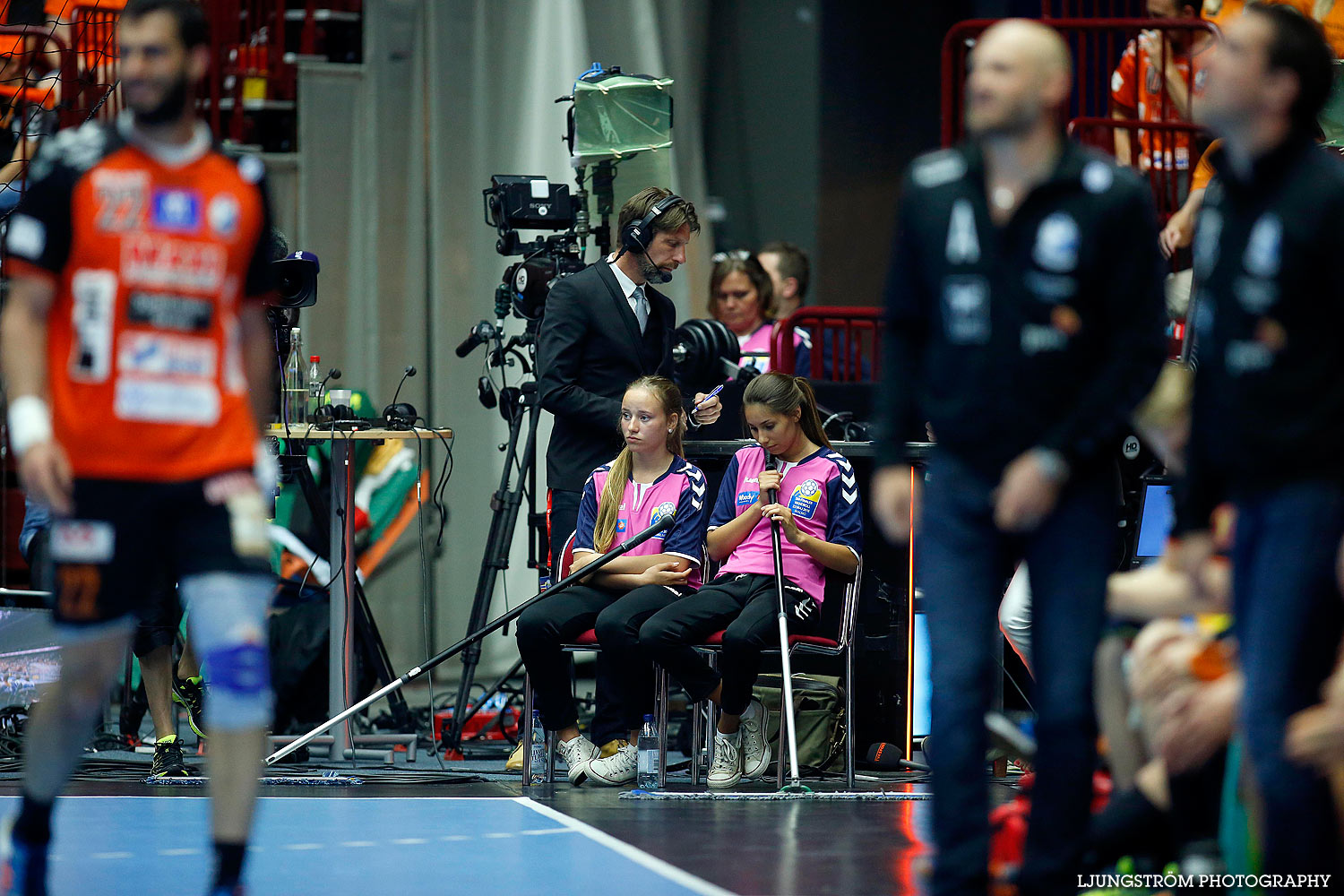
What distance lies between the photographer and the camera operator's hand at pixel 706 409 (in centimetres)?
550

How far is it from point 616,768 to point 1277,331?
320 cm

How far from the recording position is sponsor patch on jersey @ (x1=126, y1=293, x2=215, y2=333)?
9.09 ft

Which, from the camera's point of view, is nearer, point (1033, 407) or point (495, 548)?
point (1033, 407)

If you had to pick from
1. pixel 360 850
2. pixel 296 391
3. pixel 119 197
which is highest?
pixel 119 197

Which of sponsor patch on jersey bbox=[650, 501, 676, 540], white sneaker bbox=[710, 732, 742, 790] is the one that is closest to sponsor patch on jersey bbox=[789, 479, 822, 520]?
sponsor patch on jersey bbox=[650, 501, 676, 540]

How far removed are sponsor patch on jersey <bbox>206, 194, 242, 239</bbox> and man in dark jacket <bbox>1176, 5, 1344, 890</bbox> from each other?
5.27 feet

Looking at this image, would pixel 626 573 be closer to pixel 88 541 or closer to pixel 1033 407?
pixel 88 541

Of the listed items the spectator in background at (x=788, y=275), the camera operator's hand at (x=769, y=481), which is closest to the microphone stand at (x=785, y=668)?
the camera operator's hand at (x=769, y=481)

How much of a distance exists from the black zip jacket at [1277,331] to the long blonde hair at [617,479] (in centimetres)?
285

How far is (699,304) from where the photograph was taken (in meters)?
7.88

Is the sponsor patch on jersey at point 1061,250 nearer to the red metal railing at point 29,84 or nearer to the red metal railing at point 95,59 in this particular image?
the red metal railing at point 29,84

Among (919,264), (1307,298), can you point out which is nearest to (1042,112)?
(919,264)

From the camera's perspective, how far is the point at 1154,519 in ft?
17.5

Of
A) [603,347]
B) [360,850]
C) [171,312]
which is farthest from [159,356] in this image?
[603,347]
